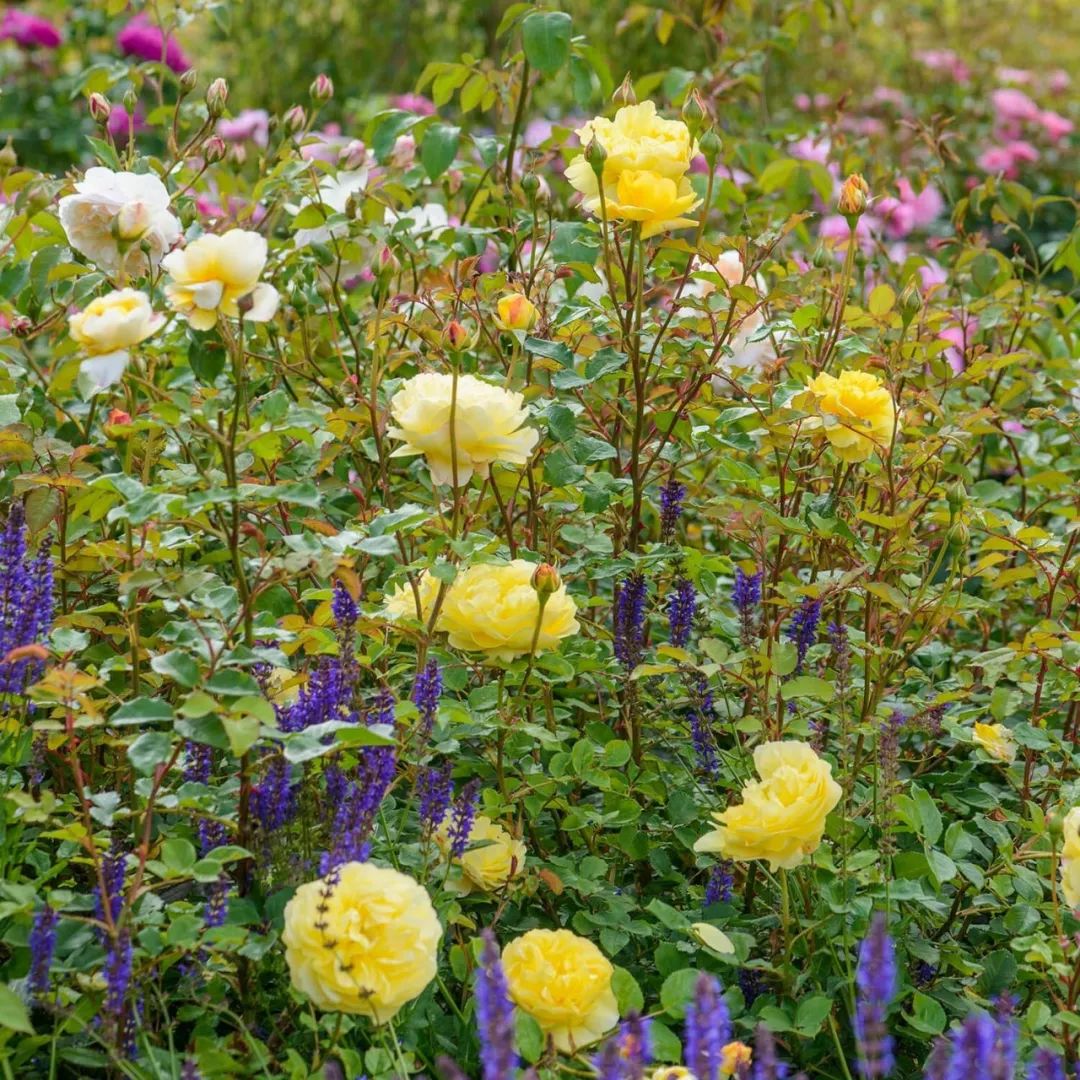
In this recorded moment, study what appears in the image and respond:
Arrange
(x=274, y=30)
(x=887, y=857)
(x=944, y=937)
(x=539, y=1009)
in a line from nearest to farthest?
(x=539, y=1009), (x=887, y=857), (x=944, y=937), (x=274, y=30)

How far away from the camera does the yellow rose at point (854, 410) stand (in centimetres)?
150

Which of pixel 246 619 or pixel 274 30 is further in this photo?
pixel 274 30

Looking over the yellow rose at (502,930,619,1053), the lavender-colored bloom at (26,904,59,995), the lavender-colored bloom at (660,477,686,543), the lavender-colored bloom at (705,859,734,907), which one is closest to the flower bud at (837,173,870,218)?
the lavender-colored bloom at (660,477,686,543)

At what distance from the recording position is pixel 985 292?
94.4 inches

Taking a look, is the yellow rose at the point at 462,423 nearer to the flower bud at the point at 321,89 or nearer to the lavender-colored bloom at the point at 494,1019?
the lavender-colored bloom at the point at 494,1019

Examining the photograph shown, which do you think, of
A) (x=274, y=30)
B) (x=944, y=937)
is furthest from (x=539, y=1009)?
(x=274, y=30)

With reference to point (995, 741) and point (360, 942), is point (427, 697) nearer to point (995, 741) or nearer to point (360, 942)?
point (360, 942)

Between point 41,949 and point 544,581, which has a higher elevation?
point 544,581

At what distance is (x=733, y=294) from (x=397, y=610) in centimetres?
53

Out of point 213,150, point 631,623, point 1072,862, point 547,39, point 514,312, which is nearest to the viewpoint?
point 1072,862

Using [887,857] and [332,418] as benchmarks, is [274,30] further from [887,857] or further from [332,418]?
[887,857]

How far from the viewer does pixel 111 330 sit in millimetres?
1134

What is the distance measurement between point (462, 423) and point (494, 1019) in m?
0.54

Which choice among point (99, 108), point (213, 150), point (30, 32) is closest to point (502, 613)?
point (213, 150)
